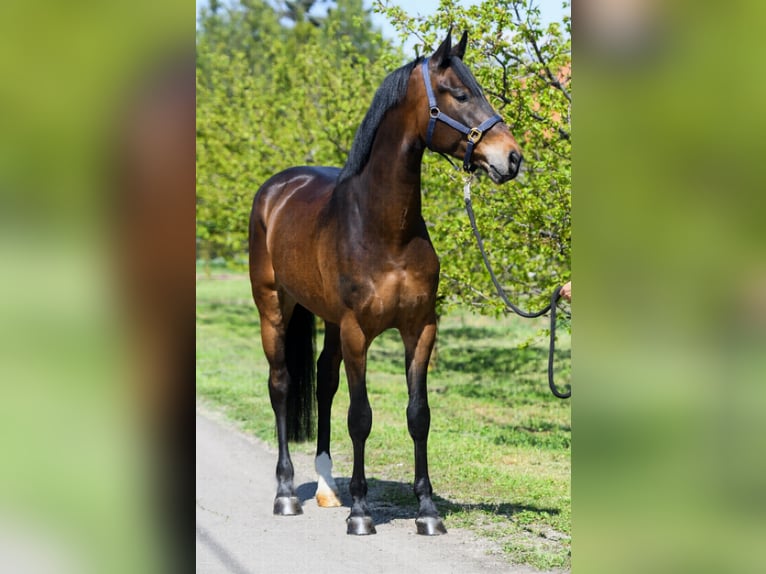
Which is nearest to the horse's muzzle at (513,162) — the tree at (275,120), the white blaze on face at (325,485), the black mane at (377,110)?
the black mane at (377,110)

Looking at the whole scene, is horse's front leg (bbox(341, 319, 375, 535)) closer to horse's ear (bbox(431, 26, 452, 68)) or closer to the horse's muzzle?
the horse's muzzle

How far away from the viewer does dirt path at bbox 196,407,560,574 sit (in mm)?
4539

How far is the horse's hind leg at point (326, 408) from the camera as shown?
231 inches

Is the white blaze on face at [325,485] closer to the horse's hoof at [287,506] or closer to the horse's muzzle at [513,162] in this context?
the horse's hoof at [287,506]

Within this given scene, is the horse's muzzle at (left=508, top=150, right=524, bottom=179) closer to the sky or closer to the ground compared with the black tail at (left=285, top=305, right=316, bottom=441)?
closer to the sky

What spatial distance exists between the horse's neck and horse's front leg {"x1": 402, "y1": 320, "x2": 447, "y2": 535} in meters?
0.56

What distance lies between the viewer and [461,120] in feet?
15.0

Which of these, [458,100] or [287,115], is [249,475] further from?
[287,115]
